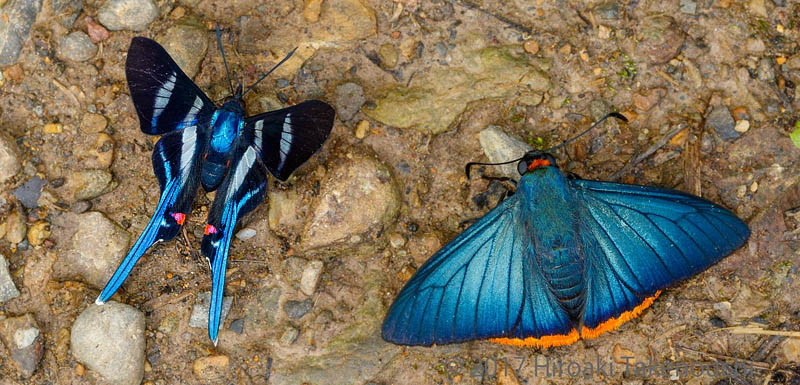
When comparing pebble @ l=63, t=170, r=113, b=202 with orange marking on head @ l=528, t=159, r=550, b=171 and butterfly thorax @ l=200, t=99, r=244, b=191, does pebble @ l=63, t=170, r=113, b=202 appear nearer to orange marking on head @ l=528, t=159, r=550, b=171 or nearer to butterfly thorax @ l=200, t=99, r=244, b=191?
butterfly thorax @ l=200, t=99, r=244, b=191

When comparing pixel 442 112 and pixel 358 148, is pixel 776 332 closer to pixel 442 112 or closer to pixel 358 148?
pixel 442 112

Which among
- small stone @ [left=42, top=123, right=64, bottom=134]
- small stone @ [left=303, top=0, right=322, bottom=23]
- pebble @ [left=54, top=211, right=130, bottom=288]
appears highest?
small stone @ [left=303, top=0, right=322, bottom=23]

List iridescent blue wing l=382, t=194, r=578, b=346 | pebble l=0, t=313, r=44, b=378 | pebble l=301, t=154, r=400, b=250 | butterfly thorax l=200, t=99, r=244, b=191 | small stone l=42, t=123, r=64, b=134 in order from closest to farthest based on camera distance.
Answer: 1. iridescent blue wing l=382, t=194, r=578, b=346
2. butterfly thorax l=200, t=99, r=244, b=191
3. pebble l=301, t=154, r=400, b=250
4. pebble l=0, t=313, r=44, b=378
5. small stone l=42, t=123, r=64, b=134

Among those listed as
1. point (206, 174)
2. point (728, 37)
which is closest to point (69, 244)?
point (206, 174)

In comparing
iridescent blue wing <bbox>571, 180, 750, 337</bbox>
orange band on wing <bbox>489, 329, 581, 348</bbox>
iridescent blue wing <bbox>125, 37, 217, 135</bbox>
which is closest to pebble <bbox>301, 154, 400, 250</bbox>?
iridescent blue wing <bbox>125, 37, 217, 135</bbox>

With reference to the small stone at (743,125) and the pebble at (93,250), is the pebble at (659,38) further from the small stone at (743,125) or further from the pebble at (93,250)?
the pebble at (93,250)

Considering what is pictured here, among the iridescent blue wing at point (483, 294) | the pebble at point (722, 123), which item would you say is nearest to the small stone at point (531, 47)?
the iridescent blue wing at point (483, 294)

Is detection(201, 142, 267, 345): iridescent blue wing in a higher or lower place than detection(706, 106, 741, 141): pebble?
lower
